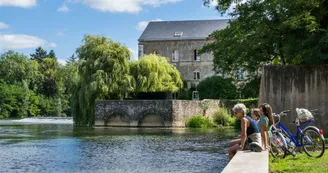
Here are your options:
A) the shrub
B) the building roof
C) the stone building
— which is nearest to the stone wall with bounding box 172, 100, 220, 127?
the shrub

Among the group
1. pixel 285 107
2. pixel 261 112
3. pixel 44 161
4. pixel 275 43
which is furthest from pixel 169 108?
pixel 261 112

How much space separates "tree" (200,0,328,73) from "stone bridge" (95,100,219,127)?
1536cm

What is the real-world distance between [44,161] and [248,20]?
10799 mm

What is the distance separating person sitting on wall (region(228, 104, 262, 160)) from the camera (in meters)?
8.33

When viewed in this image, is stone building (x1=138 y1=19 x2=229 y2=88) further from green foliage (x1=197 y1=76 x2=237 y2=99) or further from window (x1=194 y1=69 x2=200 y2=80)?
green foliage (x1=197 y1=76 x2=237 y2=99)

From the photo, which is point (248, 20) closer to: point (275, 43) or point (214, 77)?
point (275, 43)

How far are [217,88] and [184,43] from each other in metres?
9.23

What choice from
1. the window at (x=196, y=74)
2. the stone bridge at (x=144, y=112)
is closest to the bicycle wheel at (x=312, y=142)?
the stone bridge at (x=144, y=112)

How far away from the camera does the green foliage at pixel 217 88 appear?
172 feet

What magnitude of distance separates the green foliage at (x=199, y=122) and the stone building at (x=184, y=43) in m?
19.4

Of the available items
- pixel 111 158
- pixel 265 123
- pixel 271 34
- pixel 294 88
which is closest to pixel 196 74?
pixel 271 34

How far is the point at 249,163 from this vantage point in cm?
716

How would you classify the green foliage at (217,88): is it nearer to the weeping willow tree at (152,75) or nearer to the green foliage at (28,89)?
the weeping willow tree at (152,75)

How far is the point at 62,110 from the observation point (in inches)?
2916
